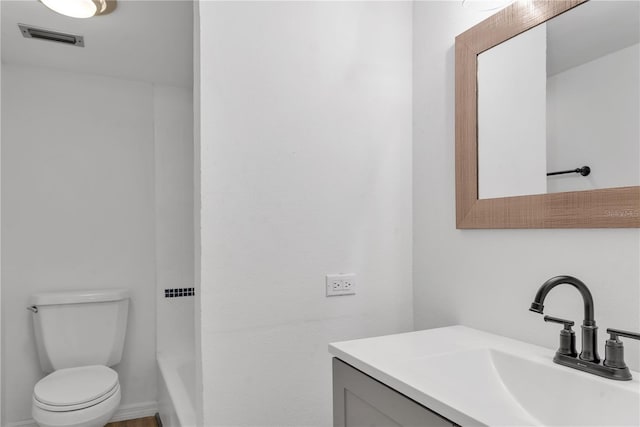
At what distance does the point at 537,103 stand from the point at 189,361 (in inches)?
92.5

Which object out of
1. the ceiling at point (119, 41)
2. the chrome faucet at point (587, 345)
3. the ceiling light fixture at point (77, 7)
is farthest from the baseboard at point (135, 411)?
the chrome faucet at point (587, 345)

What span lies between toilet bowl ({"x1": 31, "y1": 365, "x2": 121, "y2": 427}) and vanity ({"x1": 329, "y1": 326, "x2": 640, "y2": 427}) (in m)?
1.49

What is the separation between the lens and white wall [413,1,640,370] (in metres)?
0.99

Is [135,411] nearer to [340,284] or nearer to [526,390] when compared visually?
[340,284]

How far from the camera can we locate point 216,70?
1.36m

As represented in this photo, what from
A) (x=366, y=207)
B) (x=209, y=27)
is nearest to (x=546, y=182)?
(x=366, y=207)

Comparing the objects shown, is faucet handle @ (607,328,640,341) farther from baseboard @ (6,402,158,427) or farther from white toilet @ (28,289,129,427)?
baseboard @ (6,402,158,427)

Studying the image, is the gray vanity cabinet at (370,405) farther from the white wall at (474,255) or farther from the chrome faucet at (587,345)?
the white wall at (474,255)

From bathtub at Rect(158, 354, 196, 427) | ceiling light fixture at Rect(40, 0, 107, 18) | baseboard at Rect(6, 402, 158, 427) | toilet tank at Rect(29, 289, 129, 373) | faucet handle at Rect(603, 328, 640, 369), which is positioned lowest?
baseboard at Rect(6, 402, 158, 427)

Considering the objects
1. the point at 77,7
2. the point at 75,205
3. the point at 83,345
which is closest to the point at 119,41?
the point at 77,7

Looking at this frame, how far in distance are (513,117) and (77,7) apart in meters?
1.77

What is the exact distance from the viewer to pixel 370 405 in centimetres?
102

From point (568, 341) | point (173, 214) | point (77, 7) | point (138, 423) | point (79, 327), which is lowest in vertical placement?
point (138, 423)

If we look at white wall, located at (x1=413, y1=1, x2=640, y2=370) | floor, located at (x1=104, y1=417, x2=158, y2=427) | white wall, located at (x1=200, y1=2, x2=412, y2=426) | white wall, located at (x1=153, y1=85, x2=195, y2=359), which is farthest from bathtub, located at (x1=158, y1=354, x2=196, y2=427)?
white wall, located at (x1=413, y1=1, x2=640, y2=370)
